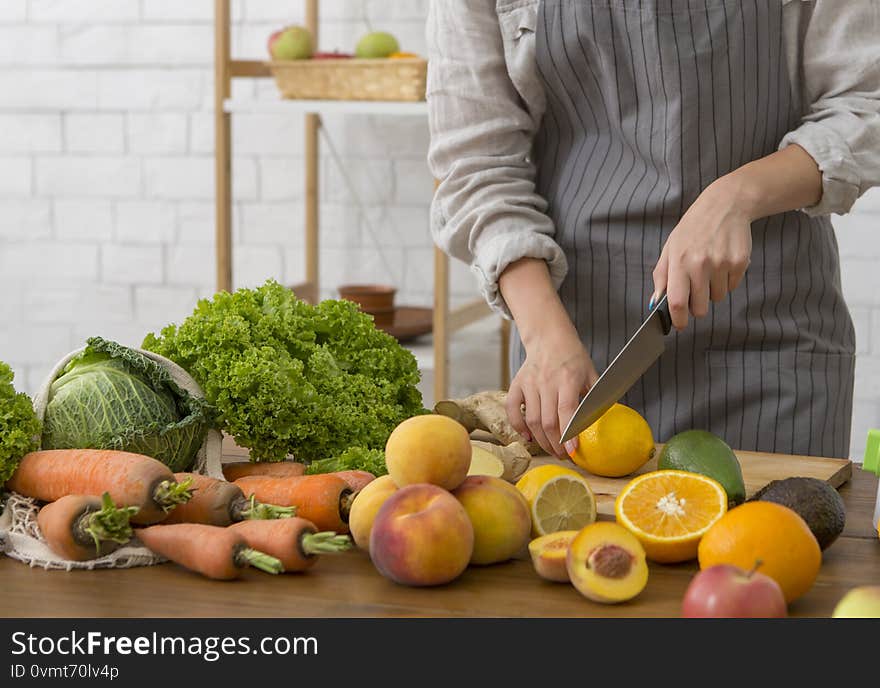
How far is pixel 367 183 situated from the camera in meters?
3.12

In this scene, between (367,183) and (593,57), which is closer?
(593,57)

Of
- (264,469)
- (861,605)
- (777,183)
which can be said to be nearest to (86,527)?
(264,469)

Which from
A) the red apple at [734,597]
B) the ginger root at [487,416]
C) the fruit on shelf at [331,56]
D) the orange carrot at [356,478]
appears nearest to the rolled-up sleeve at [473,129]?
the ginger root at [487,416]

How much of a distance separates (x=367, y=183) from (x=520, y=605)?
2290 millimetres

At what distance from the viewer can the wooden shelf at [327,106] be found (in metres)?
2.59

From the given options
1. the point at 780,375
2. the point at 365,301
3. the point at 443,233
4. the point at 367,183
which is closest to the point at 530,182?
the point at 443,233

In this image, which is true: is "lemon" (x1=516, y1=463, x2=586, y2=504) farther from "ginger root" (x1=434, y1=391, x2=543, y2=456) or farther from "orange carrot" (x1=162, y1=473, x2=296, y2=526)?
"ginger root" (x1=434, y1=391, x2=543, y2=456)

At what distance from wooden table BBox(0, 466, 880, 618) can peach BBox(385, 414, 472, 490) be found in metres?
0.09

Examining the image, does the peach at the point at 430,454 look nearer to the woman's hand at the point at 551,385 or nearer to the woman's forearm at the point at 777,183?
the woman's hand at the point at 551,385

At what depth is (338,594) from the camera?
37.6 inches

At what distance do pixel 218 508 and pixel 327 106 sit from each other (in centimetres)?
174

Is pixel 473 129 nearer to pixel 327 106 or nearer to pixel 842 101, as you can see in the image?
pixel 842 101

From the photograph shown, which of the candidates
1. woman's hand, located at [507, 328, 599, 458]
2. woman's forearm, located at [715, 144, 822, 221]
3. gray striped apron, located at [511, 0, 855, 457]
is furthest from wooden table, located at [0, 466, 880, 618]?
gray striped apron, located at [511, 0, 855, 457]

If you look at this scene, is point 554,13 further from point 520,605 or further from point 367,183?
point 367,183
